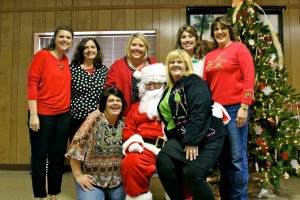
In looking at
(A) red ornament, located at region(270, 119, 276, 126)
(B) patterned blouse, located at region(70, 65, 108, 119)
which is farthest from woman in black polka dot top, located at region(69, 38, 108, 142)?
(A) red ornament, located at region(270, 119, 276, 126)

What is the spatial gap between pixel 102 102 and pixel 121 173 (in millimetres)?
530

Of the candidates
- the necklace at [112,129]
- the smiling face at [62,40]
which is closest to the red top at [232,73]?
the necklace at [112,129]

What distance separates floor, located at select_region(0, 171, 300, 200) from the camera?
2.68 metres

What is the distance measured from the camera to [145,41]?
7.27 feet

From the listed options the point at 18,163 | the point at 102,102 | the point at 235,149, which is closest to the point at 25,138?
the point at 18,163

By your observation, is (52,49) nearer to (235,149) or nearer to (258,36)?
(235,149)

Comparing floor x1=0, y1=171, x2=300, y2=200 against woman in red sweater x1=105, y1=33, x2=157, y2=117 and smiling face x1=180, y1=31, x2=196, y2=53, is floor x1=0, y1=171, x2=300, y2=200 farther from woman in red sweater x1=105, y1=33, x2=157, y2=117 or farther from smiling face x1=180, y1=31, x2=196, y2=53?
smiling face x1=180, y1=31, x2=196, y2=53

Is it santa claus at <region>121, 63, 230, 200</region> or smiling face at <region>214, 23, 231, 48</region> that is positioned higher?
smiling face at <region>214, 23, 231, 48</region>

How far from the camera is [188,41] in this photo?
7.25 ft

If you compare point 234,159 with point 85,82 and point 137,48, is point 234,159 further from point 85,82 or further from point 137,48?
point 85,82

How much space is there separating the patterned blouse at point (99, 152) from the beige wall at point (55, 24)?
8.09ft

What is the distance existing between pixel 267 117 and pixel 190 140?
4.64ft

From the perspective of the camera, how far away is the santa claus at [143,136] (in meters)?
1.75

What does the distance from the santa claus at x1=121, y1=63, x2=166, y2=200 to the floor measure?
0.92 meters
